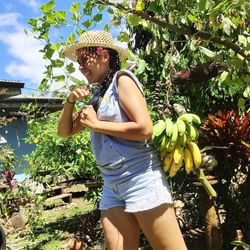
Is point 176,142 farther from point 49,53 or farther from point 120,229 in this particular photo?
point 49,53

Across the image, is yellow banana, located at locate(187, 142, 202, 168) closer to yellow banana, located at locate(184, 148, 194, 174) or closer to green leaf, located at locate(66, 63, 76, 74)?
yellow banana, located at locate(184, 148, 194, 174)

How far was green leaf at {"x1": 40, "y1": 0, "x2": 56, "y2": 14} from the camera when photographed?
9.48ft

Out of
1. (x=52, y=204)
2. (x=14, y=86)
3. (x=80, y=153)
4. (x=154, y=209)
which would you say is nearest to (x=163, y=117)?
(x=154, y=209)

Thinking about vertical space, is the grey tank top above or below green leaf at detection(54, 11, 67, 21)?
below

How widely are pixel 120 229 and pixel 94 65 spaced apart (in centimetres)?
84

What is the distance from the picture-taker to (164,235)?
210cm

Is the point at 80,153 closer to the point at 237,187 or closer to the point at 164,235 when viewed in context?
the point at 237,187

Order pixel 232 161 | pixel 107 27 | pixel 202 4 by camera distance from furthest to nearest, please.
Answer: pixel 232 161 < pixel 107 27 < pixel 202 4

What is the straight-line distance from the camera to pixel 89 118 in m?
2.19

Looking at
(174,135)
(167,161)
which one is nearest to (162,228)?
(167,161)

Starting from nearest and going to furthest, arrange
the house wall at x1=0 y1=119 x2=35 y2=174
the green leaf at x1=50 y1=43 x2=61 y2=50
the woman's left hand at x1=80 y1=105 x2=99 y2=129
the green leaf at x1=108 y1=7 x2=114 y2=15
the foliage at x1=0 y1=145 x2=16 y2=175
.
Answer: the woman's left hand at x1=80 y1=105 x2=99 y2=129 → the green leaf at x1=50 y1=43 x2=61 y2=50 → the green leaf at x1=108 y1=7 x2=114 y2=15 → the foliage at x1=0 y1=145 x2=16 y2=175 → the house wall at x1=0 y1=119 x2=35 y2=174

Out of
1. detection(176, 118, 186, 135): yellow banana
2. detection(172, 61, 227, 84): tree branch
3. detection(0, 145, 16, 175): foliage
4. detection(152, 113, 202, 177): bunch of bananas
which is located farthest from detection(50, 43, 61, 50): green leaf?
detection(0, 145, 16, 175): foliage

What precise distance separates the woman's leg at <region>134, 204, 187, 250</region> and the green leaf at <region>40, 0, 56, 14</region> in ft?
5.01

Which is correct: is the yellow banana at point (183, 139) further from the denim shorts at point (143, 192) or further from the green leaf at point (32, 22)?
the green leaf at point (32, 22)
